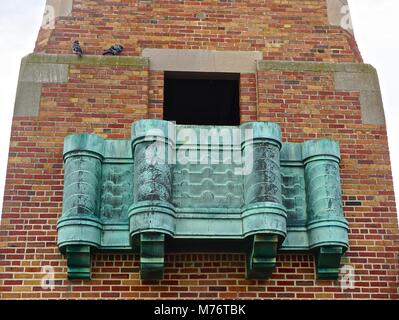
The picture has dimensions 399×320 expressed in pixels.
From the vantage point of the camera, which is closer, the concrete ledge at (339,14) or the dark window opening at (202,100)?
the concrete ledge at (339,14)

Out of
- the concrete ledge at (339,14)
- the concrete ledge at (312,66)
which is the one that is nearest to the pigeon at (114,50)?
the concrete ledge at (312,66)

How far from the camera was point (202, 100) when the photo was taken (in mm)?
14094

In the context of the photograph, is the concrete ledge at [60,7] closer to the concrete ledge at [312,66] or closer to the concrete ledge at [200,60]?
the concrete ledge at [200,60]

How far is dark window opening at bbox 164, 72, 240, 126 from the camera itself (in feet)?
42.7

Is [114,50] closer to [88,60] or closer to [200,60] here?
[88,60]

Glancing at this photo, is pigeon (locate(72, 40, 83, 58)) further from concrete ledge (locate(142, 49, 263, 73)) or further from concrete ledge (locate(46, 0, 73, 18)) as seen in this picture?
concrete ledge (locate(142, 49, 263, 73))

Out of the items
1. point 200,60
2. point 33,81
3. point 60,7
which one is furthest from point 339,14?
point 33,81

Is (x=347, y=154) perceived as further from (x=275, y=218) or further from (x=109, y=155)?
(x=109, y=155)

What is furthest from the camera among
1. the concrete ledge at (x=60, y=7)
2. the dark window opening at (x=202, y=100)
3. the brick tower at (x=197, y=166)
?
the dark window opening at (x=202, y=100)

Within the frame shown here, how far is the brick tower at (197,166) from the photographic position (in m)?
9.55

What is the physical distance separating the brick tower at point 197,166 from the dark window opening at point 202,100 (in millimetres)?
1079

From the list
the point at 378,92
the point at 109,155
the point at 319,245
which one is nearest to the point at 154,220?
the point at 109,155

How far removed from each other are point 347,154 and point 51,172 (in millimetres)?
3792

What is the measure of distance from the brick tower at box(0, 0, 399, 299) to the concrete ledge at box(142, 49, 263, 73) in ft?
0.05
